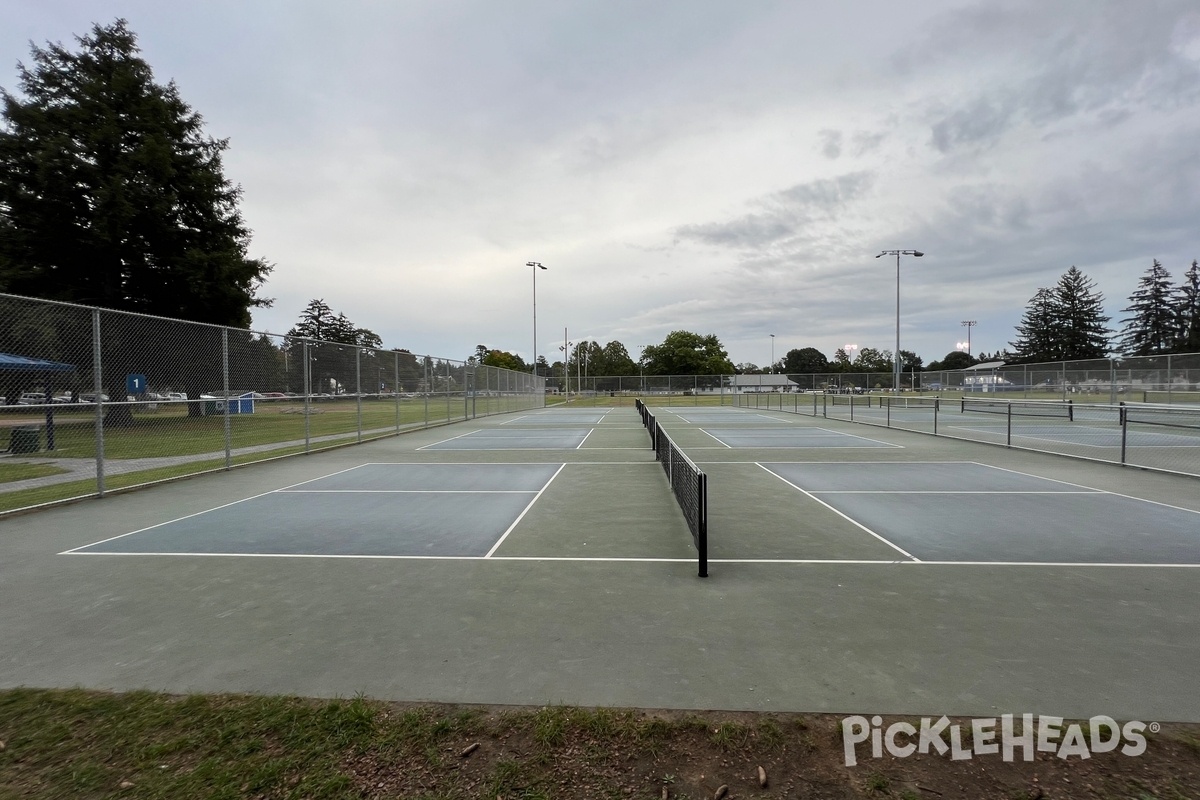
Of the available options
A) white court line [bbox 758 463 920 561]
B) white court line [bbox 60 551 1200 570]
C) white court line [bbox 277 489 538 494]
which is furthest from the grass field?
white court line [bbox 277 489 538 494]

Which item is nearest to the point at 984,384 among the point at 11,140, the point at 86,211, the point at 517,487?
the point at 517,487

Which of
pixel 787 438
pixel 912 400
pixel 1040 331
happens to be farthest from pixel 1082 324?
pixel 787 438

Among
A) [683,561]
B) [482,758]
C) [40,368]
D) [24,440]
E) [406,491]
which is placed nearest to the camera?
[482,758]

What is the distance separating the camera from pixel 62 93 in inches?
931

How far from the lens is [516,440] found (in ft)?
58.4

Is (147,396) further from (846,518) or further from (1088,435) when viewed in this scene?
(1088,435)

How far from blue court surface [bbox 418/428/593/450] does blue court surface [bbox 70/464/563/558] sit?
16.9 ft

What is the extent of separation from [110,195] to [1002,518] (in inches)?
1170

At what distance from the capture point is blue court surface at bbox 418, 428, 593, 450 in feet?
51.8

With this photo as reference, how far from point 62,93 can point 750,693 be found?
3435 centimetres

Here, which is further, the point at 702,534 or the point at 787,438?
the point at 787,438

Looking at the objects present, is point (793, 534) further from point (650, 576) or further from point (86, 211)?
point (86, 211)

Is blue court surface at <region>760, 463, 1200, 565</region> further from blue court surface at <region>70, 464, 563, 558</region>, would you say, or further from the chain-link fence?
the chain-link fence

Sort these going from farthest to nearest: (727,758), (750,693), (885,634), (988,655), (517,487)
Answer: (517,487), (885,634), (988,655), (750,693), (727,758)
